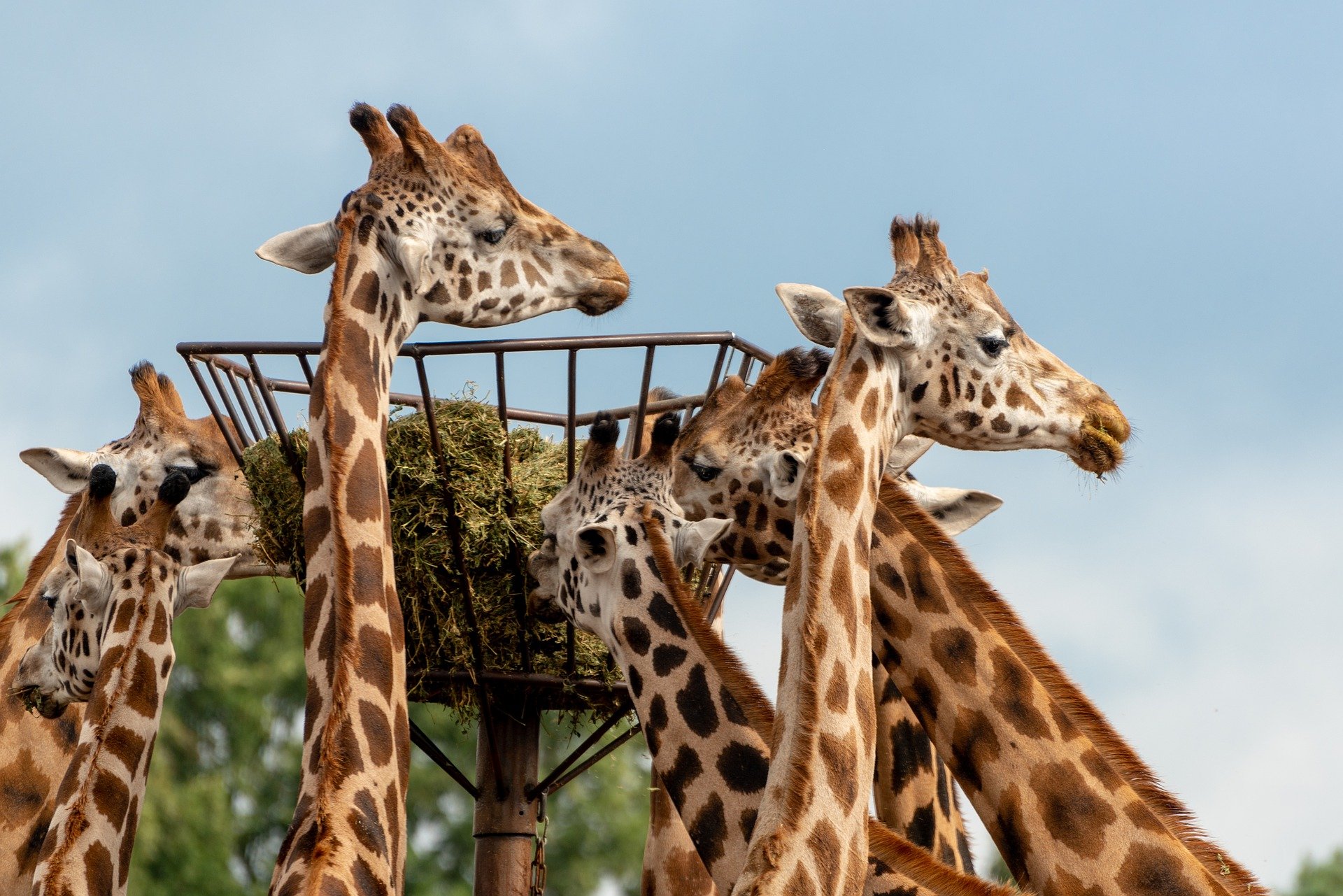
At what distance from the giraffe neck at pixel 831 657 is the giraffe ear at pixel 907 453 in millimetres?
1312

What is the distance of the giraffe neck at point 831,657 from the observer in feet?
15.4

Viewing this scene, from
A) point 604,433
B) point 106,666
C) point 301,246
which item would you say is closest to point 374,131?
point 301,246

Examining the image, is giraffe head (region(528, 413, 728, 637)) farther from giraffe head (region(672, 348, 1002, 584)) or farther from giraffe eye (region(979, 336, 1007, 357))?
giraffe eye (region(979, 336, 1007, 357))

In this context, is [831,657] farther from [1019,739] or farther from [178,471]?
[178,471]

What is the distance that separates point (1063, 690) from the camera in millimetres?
5930

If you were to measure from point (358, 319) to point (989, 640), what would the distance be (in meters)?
2.72

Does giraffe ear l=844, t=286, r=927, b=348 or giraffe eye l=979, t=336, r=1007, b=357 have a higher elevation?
giraffe ear l=844, t=286, r=927, b=348

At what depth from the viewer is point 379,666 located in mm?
5480

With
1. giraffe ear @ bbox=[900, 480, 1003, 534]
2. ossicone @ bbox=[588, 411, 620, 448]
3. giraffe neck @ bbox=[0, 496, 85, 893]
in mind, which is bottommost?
giraffe neck @ bbox=[0, 496, 85, 893]

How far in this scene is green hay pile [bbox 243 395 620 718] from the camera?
251 inches

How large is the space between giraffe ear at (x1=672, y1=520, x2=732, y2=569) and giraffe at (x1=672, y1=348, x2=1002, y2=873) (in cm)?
56

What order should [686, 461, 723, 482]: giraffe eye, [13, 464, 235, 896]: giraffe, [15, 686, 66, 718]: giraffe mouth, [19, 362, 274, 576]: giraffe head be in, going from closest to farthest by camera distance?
[13, 464, 235, 896]: giraffe, [15, 686, 66, 718]: giraffe mouth, [686, 461, 723, 482]: giraffe eye, [19, 362, 274, 576]: giraffe head

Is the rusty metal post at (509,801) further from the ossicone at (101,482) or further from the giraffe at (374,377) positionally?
the ossicone at (101,482)

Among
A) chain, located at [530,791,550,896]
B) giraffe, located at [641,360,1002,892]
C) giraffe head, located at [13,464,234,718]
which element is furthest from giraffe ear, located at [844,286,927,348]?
giraffe head, located at [13,464,234,718]
